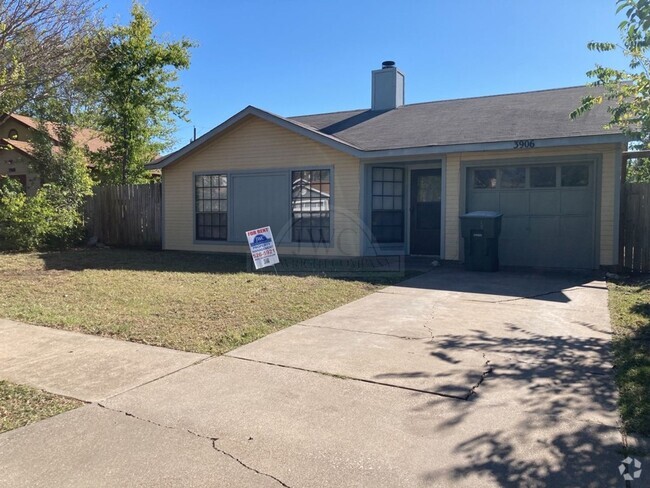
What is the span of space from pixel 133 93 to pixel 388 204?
1257 centimetres

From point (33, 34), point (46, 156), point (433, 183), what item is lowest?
point (433, 183)

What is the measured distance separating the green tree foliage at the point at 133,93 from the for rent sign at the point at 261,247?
38.7ft

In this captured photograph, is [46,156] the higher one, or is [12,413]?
[46,156]

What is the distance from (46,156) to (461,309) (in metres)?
16.3

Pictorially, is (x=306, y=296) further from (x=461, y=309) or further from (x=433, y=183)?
(x=433, y=183)

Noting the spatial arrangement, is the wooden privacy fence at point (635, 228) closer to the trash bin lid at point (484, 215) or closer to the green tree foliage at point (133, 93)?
the trash bin lid at point (484, 215)

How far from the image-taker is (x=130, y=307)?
24.1 feet

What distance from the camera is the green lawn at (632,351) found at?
141 inches

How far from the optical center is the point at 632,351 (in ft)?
16.4

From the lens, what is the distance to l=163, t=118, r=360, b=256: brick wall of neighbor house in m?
12.6

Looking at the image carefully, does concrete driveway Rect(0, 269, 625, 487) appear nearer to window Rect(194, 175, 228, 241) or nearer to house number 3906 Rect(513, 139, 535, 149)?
house number 3906 Rect(513, 139, 535, 149)

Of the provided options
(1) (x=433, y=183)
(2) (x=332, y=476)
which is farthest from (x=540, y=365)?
(1) (x=433, y=183)

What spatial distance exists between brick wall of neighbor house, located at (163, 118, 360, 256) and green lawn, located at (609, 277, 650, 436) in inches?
245

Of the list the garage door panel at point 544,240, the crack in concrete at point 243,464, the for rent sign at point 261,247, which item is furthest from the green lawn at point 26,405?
the garage door panel at point 544,240
